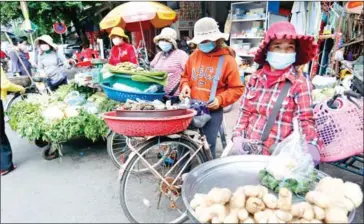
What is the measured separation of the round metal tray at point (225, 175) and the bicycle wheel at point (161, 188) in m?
0.76

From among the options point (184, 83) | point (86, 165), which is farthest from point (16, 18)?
point (184, 83)

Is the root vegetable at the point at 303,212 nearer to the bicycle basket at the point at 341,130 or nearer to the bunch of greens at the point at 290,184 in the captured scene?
the bunch of greens at the point at 290,184

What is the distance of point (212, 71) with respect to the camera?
261cm

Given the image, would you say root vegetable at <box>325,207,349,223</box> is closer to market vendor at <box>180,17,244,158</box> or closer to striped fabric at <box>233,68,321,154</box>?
striped fabric at <box>233,68,321,154</box>

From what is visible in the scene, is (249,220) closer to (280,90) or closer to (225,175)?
(225,175)

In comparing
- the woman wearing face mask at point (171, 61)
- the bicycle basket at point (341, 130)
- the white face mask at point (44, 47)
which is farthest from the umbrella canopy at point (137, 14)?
the bicycle basket at point (341, 130)

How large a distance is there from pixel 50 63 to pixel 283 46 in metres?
5.17

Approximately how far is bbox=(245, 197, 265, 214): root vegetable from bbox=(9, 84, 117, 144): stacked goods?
2751mm

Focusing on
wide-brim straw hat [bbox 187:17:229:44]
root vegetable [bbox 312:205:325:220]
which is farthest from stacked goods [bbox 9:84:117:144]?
root vegetable [bbox 312:205:325:220]

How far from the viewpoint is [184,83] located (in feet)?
9.16

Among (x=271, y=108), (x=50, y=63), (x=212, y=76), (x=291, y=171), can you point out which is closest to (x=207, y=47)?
(x=212, y=76)

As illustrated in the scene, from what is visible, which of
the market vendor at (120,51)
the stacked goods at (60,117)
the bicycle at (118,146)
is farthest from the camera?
the market vendor at (120,51)

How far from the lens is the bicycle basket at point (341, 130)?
194 cm

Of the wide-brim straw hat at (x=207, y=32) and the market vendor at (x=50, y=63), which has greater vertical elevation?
the wide-brim straw hat at (x=207, y=32)
